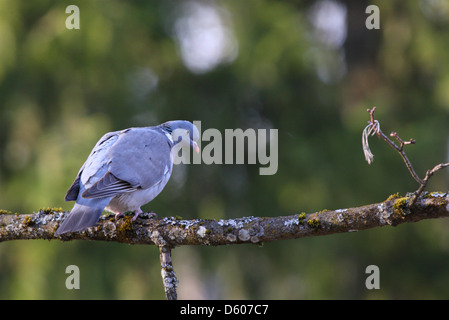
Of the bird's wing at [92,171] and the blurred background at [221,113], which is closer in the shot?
the bird's wing at [92,171]

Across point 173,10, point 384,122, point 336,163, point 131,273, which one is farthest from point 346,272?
point 173,10

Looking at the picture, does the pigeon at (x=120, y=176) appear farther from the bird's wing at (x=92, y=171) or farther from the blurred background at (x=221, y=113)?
the blurred background at (x=221, y=113)

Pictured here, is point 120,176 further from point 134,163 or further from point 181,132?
point 181,132

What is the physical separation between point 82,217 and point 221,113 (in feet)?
13.4

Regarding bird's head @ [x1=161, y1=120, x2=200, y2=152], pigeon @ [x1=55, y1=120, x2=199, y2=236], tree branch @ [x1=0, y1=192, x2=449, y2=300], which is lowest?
tree branch @ [x1=0, y1=192, x2=449, y2=300]

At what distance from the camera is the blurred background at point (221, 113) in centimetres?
720

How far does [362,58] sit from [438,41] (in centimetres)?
151

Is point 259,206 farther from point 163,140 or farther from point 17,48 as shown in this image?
point 17,48

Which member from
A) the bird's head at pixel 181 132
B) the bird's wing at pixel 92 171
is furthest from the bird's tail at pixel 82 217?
the bird's head at pixel 181 132

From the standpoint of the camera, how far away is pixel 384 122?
7.41m

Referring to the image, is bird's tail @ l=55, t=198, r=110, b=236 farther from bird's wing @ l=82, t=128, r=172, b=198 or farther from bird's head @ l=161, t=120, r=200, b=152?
bird's head @ l=161, t=120, r=200, b=152

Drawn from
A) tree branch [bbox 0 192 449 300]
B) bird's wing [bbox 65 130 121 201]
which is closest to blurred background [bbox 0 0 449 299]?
bird's wing [bbox 65 130 121 201]

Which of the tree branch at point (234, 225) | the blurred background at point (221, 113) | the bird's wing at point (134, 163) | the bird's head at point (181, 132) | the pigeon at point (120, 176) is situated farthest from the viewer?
the blurred background at point (221, 113)

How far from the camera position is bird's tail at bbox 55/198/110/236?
3607mm
